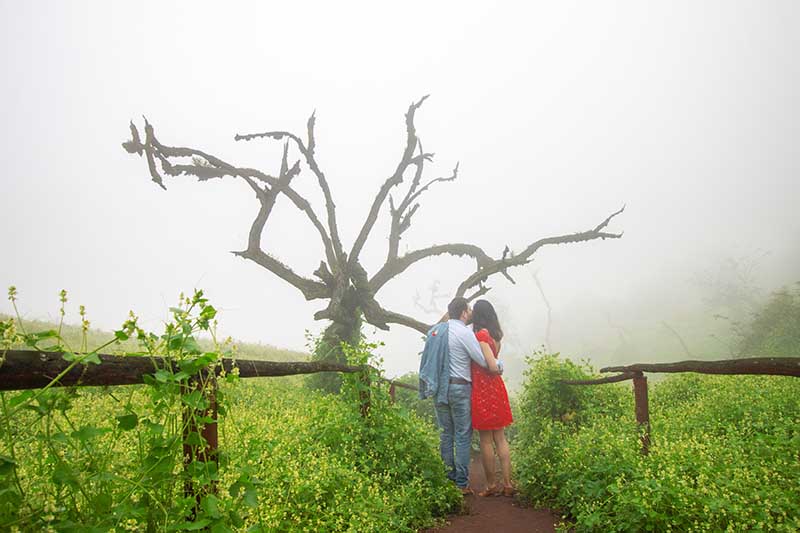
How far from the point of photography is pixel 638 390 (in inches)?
183

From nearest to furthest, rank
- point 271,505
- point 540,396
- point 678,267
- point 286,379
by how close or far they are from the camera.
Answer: point 271,505
point 540,396
point 286,379
point 678,267

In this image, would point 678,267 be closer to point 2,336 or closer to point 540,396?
point 540,396

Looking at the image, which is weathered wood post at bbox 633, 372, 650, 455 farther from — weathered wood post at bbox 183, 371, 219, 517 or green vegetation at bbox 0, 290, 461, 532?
weathered wood post at bbox 183, 371, 219, 517

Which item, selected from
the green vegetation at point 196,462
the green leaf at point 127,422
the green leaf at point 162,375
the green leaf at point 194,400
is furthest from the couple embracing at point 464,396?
the green leaf at point 127,422

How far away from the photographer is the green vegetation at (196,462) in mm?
1441

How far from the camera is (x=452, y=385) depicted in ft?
19.0

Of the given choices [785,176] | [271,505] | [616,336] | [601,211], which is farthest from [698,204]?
[271,505]

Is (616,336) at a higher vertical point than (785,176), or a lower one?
lower

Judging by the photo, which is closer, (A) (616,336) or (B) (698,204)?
(A) (616,336)

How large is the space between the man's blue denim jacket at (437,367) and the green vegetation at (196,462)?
2.34ft

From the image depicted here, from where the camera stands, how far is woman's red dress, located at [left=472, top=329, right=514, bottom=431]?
5.95 metres

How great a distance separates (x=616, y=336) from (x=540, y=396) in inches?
2127

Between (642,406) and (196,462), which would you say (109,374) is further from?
(642,406)

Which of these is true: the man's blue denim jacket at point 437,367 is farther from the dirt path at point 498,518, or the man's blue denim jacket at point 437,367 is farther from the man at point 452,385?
the dirt path at point 498,518
